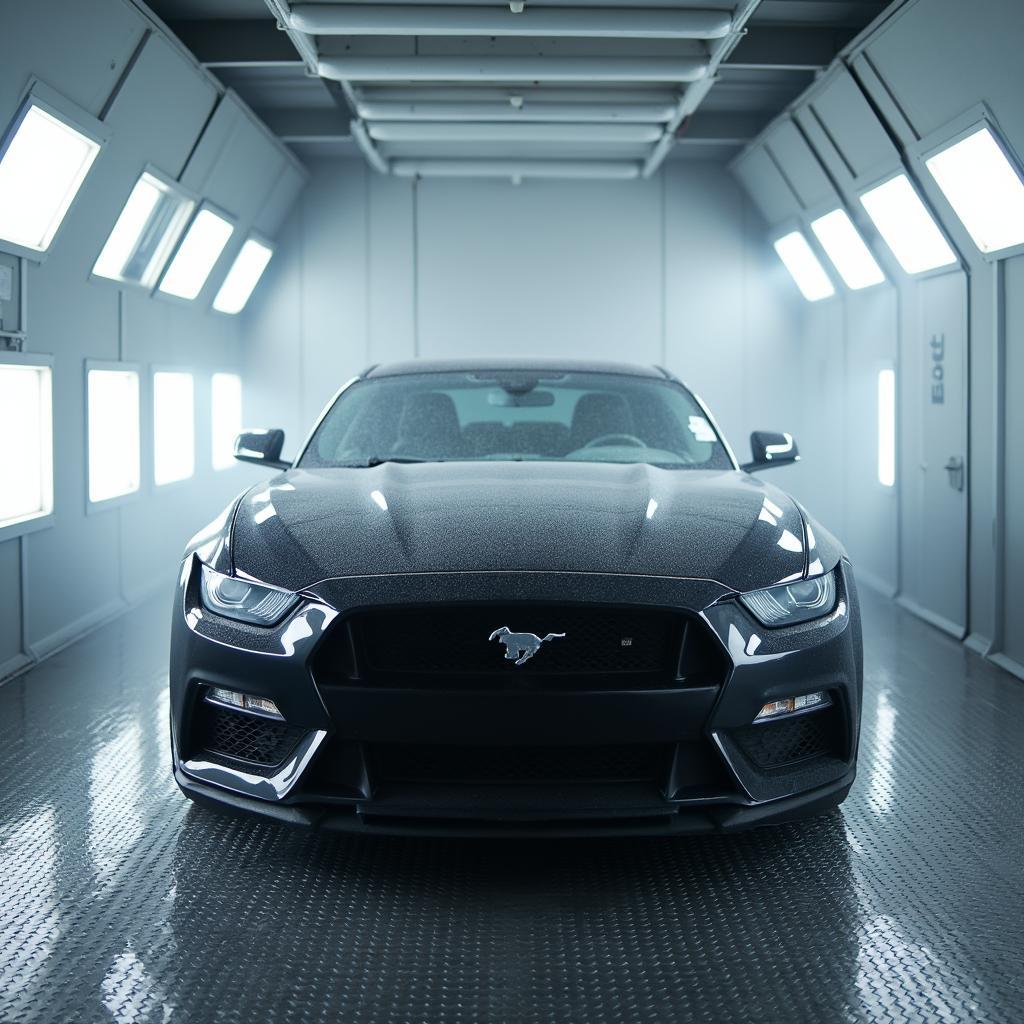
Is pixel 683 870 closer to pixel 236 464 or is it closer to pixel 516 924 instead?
pixel 516 924

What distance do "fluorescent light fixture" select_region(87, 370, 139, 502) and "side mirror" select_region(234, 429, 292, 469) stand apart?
7.75 ft

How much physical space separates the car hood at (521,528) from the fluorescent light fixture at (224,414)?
6213 mm

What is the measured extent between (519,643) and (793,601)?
664 mm

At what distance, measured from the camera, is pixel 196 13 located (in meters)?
6.30

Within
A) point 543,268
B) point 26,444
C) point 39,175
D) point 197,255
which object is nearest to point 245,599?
point 26,444

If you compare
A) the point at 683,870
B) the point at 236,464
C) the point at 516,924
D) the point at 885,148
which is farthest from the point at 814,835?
the point at 236,464

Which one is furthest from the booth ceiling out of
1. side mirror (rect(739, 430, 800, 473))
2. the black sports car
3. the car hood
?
the black sports car

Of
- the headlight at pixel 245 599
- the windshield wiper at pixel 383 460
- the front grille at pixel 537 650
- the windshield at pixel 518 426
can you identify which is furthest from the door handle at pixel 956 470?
the headlight at pixel 245 599

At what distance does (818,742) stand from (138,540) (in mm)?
5389

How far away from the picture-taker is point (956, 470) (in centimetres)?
605

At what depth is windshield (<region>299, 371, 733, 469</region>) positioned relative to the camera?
3.77 metres

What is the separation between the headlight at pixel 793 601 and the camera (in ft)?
8.41

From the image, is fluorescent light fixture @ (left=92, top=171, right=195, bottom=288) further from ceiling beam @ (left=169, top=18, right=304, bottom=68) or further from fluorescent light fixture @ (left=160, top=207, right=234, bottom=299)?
ceiling beam @ (left=169, top=18, right=304, bottom=68)

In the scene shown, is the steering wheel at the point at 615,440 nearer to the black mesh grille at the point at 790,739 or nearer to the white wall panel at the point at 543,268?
the black mesh grille at the point at 790,739
